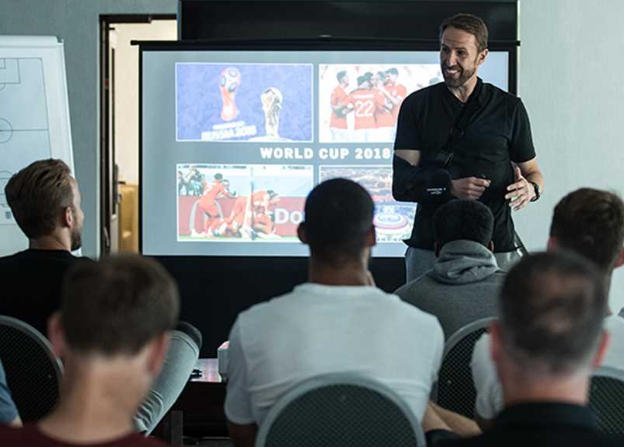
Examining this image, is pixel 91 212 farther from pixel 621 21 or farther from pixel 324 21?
pixel 621 21

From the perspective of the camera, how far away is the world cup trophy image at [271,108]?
16.4 feet

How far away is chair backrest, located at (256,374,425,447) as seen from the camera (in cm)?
169

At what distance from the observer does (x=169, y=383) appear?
255 cm

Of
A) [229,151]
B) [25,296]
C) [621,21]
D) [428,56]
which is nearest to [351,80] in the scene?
[428,56]

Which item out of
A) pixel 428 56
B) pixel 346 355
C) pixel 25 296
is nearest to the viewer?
pixel 346 355

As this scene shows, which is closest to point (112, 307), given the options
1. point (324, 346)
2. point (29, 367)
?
point (324, 346)

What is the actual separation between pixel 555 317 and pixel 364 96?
12.5 feet

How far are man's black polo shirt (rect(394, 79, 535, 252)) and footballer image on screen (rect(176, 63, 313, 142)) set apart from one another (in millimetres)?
1348

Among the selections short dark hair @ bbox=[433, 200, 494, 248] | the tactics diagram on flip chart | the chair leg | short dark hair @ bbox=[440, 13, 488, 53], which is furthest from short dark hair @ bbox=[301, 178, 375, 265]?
the tactics diagram on flip chart

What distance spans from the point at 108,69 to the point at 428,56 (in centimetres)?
254

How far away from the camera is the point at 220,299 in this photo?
201 inches

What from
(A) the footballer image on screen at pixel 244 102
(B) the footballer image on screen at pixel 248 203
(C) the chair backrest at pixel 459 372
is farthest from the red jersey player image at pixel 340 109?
(C) the chair backrest at pixel 459 372

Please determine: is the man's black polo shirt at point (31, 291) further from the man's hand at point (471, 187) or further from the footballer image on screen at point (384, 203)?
the footballer image on screen at point (384, 203)

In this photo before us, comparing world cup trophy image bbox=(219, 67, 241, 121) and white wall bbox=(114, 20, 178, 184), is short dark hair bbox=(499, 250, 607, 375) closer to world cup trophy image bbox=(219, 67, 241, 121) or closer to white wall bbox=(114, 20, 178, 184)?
world cup trophy image bbox=(219, 67, 241, 121)
